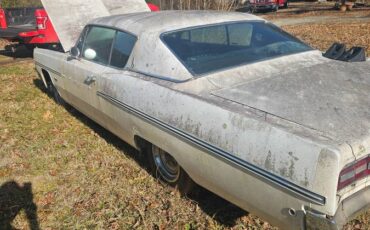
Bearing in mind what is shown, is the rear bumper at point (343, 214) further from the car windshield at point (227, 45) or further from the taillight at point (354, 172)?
the car windshield at point (227, 45)

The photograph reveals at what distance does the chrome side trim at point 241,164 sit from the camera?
1.99 m

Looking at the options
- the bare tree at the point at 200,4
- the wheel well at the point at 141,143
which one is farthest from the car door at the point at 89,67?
the bare tree at the point at 200,4

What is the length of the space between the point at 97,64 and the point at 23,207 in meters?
1.64

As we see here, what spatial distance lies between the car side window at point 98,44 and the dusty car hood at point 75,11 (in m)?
1.19

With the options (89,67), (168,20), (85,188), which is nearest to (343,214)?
(168,20)

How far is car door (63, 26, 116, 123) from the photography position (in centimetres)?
411

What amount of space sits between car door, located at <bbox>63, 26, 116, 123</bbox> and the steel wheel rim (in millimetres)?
984

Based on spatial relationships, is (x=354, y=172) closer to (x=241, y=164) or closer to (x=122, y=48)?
(x=241, y=164)

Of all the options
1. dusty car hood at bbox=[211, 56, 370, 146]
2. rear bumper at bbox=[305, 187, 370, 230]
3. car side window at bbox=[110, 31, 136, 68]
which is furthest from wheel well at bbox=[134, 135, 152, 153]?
rear bumper at bbox=[305, 187, 370, 230]

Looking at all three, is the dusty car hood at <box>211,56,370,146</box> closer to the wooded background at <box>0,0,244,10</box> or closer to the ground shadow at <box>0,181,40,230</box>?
the ground shadow at <box>0,181,40,230</box>

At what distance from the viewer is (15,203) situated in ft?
11.8

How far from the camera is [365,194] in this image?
215 centimetres

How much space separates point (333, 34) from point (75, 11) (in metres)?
7.78

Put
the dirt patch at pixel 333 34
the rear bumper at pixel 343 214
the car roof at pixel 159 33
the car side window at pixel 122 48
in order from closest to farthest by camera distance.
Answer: the rear bumper at pixel 343 214 < the car roof at pixel 159 33 < the car side window at pixel 122 48 < the dirt patch at pixel 333 34
